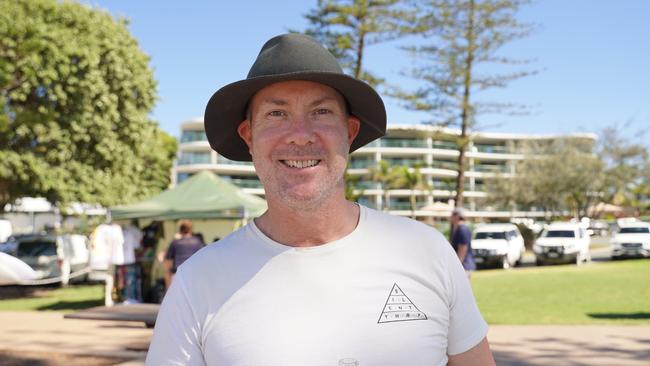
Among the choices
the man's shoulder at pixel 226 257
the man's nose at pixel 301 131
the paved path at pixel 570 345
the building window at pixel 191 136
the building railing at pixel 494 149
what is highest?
the building window at pixel 191 136

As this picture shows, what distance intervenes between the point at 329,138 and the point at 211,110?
0.39 m

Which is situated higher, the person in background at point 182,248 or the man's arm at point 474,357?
the man's arm at point 474,357

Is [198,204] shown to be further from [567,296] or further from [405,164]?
[405,164]

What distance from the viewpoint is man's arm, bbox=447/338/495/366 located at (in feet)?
6.02

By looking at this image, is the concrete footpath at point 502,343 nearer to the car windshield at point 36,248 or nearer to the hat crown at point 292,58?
the hat crown at point 292,58

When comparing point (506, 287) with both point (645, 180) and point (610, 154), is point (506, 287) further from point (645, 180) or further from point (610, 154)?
point (645, 180)

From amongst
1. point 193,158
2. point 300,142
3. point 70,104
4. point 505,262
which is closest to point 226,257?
point 300,142

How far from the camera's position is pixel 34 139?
61.7ft

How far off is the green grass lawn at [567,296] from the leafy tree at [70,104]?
36.2 ft

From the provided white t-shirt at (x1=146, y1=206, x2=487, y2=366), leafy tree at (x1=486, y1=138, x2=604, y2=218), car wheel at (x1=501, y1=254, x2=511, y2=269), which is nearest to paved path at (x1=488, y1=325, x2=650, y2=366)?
white t-shirt at (x1=146, y1=206, x2=487, y2=366)

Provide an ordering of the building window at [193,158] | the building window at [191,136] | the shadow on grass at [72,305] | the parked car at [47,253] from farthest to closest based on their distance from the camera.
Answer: the building window at [191,136]
the building window at [193,158]
the parked car at [47,253]
the shadow on grass at [72,305]

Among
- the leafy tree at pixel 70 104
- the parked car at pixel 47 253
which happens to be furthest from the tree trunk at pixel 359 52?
the parked car at pixel 47 253

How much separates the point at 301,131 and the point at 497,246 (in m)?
24.7

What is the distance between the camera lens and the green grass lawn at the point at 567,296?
1166 cm
